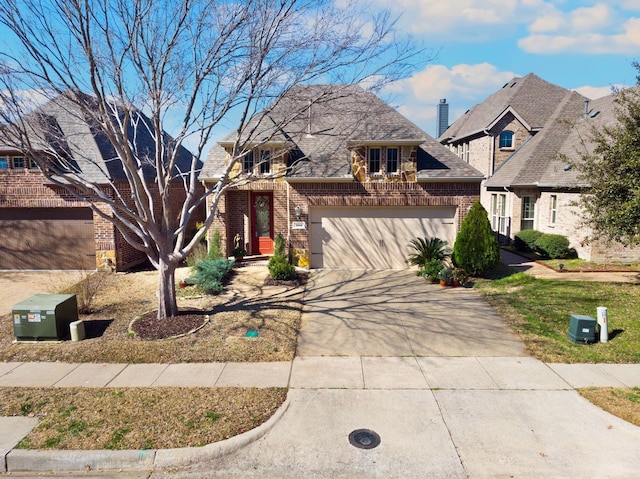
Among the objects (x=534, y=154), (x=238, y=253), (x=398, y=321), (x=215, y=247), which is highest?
(x=534, y=154)

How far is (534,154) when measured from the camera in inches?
744

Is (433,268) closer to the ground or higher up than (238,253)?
closer to the ground

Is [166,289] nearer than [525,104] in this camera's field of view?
Yes

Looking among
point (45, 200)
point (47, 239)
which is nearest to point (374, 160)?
point (45, 200)

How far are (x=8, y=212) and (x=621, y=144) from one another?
60.4 feet

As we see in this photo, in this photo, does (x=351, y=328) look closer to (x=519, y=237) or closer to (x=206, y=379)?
(x=206, y=379)

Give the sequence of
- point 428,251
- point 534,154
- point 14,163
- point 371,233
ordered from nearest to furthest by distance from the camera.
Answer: point 428,251
point 14,163
point 371,233
point 534,154

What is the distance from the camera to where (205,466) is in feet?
16.1

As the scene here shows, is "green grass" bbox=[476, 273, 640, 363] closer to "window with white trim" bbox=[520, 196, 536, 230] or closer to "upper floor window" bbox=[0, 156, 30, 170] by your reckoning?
"window with white trim" bbox=[520, 196, 536, 230]

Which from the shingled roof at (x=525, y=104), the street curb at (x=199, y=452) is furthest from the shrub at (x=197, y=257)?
the shingled roof at (x=525, y=104)

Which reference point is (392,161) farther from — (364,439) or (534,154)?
(364,439)

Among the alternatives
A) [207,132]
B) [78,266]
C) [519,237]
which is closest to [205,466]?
[207,132]

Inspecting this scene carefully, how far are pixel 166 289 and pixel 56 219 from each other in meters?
8.11

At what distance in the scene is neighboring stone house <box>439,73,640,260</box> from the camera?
15.9 m
